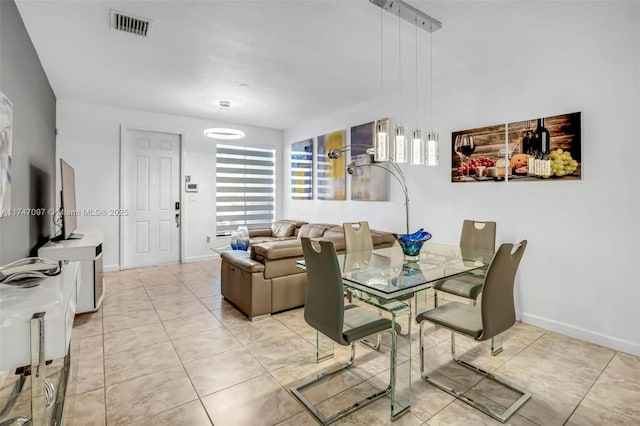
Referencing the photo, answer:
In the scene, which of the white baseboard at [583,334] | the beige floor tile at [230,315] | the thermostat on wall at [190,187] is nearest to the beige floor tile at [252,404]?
the beige floor tile at [230,315]

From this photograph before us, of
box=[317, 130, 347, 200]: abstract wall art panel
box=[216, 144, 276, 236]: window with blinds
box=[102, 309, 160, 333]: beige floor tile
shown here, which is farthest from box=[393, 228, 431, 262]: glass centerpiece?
box=[216, 144, 276, 236]: window with blinds

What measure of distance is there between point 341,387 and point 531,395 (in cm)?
120

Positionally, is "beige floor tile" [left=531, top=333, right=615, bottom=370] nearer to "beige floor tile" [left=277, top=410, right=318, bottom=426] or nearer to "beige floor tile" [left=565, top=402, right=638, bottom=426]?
"beige floor tile" [left=565, top=402, right=638, bottom=426]

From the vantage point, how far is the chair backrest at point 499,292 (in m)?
1.82

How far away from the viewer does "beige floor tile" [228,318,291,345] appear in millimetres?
2842

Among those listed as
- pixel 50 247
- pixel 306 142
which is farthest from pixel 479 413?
pixel 306 142

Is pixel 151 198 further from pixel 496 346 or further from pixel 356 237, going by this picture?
pixel 496 346

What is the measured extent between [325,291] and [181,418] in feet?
3.58

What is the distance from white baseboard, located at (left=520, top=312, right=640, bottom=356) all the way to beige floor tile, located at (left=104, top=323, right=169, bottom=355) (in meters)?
3.49

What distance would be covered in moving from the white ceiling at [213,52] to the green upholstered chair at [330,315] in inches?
75.5

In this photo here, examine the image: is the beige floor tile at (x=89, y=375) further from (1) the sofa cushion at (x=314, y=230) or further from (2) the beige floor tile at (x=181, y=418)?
(1) the sofa cushion at (x=314, y=230)

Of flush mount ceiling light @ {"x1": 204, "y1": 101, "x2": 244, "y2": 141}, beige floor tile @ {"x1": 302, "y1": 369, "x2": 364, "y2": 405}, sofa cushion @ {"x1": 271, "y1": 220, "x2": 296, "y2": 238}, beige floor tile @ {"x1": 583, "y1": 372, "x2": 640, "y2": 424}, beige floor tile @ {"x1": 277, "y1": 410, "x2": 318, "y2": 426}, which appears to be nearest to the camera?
beige floor tile @ {"x1": 277, "y1": 410, "x2": 318, "y2": 426}

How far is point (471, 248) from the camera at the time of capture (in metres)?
3.15

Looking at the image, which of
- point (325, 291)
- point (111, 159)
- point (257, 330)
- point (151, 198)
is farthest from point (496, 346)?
point (111, 159)
